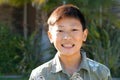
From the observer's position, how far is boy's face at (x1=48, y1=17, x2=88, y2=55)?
244 centimetres

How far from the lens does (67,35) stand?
2434 millimetres

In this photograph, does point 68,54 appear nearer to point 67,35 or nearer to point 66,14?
point 67,35

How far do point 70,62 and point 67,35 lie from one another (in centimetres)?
20

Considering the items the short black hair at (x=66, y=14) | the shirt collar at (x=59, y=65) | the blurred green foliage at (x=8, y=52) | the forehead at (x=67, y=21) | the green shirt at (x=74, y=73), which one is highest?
the short black hair at (x=66, y=14)

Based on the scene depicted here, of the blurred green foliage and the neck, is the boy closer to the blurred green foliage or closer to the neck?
the neck

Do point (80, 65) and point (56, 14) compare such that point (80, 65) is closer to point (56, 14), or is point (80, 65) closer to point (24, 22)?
point (56, 14)

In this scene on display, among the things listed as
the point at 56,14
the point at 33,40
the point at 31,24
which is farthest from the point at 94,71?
the point at 31,24

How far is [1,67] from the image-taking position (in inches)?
356

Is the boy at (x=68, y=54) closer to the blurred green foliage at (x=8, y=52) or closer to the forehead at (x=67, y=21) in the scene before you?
the forehead at (x=67, y=21)

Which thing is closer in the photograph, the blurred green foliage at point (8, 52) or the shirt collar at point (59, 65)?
the shirt collar at point (59, 65)

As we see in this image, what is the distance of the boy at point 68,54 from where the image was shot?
8.05 feet

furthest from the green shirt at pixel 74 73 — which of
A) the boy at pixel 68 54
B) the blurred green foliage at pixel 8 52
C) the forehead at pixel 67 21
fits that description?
the blurred green foliage at pixel 8 52

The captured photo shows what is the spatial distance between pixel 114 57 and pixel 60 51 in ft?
21.1

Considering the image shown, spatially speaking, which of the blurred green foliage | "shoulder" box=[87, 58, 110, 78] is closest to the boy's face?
"shoulder" box=[87, 58, 110, 78]
